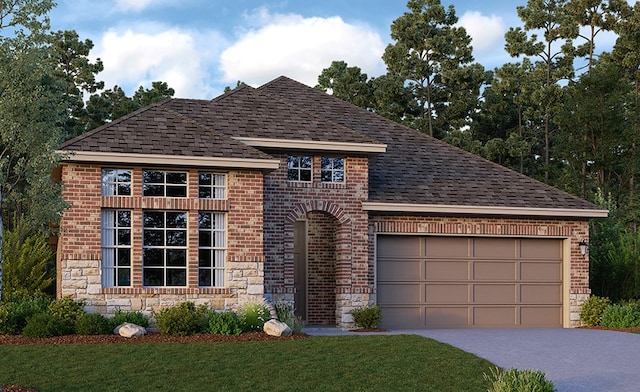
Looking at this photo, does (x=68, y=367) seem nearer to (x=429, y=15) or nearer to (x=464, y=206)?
(x=464, y=206)

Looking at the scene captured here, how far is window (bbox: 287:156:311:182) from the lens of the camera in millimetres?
19891

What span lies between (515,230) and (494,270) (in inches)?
44.3

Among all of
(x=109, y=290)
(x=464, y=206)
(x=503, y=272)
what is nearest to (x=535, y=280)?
(x=503, y=272)

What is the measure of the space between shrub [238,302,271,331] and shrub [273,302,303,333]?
477 millimetres

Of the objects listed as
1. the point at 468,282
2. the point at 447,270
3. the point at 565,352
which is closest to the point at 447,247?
the point at 447,270

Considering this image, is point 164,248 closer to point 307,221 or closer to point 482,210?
Result: point 307,221

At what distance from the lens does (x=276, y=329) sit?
16.4 meters

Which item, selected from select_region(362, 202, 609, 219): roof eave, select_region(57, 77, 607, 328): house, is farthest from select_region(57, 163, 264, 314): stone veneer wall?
select_region(362, 202, 609, 219): roof eave

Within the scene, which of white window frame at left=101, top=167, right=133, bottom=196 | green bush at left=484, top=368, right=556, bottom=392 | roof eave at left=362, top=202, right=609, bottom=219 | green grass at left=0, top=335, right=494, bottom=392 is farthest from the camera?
roof eave at left=362, top=202, right=609, bottom=219

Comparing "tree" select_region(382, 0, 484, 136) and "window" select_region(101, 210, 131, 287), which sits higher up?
"tree" select_region(382, 0, 484, 136)

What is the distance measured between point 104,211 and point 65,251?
1.13 m

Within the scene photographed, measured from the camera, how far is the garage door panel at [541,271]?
70.4 ft

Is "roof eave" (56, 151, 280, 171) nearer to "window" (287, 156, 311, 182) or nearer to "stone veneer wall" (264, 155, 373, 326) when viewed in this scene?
"stone veneer wall" (264, 155, 373, 326)

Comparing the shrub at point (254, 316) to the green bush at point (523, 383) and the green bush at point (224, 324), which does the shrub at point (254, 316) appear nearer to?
the green bush at point (224, 324)
